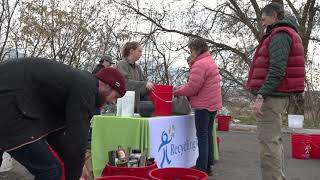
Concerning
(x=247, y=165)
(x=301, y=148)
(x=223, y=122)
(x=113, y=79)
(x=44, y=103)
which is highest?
(x=113, y=79)

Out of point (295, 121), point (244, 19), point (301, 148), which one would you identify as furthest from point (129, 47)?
point (244, 19)

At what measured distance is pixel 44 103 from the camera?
2.76m

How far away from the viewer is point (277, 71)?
4.09m

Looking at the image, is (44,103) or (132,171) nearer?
(44,103)

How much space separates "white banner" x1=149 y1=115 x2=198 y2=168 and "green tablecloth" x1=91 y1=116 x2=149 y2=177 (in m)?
0.10

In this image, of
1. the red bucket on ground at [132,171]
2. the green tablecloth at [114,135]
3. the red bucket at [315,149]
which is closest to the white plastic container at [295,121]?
the red bucket at [315,149]

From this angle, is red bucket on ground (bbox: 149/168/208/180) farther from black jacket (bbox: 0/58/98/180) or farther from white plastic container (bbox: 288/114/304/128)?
white plastic container (bbox: 288/114/304/128)

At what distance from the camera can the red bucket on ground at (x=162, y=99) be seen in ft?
17.9

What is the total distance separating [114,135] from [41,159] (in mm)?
2283

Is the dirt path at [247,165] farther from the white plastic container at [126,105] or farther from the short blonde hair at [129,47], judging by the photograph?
the short blonde hair at [129,47]

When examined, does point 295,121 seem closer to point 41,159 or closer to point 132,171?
point 132,171

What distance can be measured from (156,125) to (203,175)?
5.58ft

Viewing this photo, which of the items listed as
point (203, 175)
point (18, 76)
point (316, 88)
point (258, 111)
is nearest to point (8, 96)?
point (18, 76)

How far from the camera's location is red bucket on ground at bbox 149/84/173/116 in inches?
215
